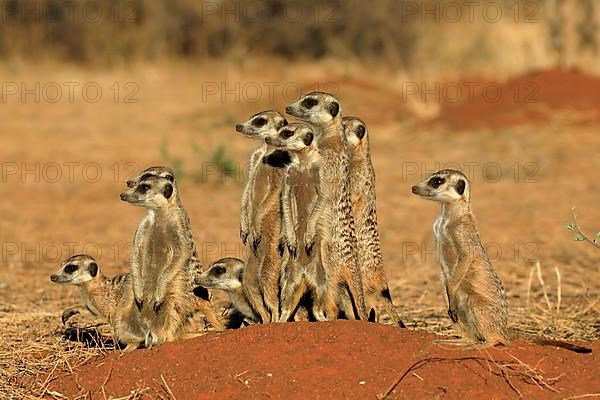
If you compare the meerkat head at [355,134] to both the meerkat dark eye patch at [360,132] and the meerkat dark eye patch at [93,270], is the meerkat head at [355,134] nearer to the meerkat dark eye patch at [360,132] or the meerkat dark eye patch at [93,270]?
the meerkat dark eye patch at [360,132]

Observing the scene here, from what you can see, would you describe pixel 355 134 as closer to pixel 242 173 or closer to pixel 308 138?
pixel 308 138

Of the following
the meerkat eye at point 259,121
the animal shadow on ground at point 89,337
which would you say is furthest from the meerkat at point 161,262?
the meerkat eye at point 259,121

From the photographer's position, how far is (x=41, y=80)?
21969 mm

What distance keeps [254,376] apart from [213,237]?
19.7 ft

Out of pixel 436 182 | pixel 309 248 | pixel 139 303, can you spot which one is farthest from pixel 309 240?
pixel 139 303

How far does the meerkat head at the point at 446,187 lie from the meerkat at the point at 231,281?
1.24 meters

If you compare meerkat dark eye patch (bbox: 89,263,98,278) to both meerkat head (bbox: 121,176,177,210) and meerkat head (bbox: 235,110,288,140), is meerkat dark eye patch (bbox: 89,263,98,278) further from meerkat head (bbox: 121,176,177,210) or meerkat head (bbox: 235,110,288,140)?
meerkat head (bbox: 235,110,288,140)

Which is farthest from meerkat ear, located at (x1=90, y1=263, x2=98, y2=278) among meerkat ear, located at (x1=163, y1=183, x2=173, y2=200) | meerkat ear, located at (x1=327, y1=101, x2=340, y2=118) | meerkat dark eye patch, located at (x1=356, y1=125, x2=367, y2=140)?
meerkat dark eye patch, located at (x1=356, y1=125, x2=367, y2=140)

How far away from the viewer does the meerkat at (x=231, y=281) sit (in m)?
6.25

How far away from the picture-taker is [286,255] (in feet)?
20.4

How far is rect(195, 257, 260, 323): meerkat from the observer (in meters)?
6.25

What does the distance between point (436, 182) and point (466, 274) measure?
665 millimetres

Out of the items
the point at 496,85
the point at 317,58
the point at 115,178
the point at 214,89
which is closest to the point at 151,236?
the point at 115,178

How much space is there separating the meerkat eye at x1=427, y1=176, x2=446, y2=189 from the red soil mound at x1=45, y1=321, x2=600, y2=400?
3.55 ft
